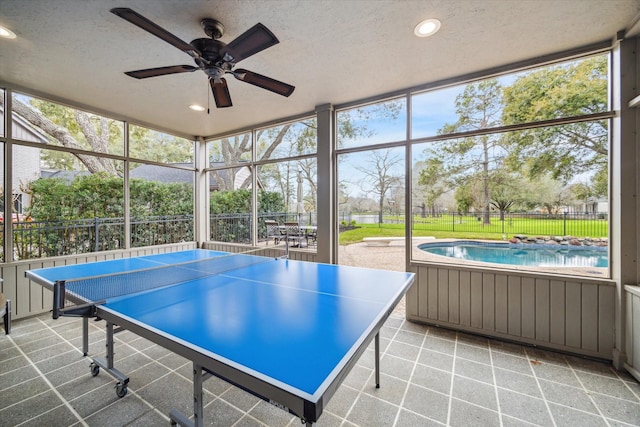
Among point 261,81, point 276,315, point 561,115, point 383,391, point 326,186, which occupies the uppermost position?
point 261,81

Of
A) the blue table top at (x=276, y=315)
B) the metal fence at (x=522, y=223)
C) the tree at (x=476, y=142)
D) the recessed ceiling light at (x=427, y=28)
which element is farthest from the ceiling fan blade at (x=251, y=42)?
the metal fence at (x=522, y=223)

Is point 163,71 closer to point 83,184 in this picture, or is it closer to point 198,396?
point 198,396

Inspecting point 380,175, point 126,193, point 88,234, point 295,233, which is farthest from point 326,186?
point 88,234

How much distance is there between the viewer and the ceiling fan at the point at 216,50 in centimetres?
161

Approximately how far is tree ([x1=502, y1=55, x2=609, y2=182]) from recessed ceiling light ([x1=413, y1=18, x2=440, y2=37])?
1.28 meters

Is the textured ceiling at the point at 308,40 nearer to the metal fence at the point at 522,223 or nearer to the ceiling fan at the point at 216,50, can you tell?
the ceiling fan at the point at 216,50

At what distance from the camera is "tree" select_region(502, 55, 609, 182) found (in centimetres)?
257

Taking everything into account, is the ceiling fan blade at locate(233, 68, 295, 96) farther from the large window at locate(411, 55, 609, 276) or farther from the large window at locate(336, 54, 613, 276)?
the large window at locate(411, 55, 609, 276)

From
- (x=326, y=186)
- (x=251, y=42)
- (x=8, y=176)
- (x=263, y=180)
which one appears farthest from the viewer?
(x=263, y=180)

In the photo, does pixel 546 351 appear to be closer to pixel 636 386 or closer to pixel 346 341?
pixel 636 386

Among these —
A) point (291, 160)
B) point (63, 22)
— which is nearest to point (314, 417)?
point (63, 22)

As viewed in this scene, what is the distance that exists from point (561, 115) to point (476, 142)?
0.75 m

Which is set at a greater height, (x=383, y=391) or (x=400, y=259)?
(x=400, y=259)

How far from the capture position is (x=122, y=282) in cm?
194
